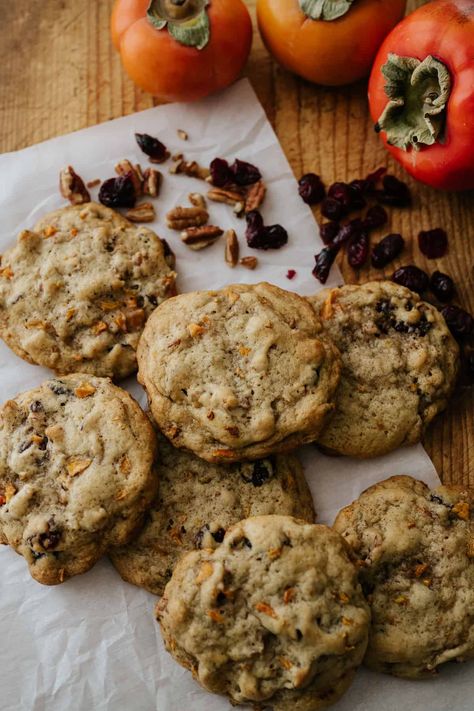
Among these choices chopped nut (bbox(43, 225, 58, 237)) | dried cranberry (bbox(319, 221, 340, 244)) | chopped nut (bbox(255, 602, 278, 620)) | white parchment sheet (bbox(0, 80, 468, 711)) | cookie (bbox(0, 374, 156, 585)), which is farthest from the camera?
dried cranberry (bbox(319, 221, 340, 244))

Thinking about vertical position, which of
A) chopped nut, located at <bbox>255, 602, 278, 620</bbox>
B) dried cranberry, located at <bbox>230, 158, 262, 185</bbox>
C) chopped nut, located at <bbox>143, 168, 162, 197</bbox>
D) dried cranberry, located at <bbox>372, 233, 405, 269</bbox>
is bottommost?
chopped nut, located at <bbox>255, 602, 278, 620</bbox>

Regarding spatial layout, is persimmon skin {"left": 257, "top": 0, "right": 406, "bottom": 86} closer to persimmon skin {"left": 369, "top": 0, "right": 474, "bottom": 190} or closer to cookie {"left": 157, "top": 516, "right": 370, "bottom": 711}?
persimmon skin {"left": 369, "top": 0, "right": 474, "bottom": 190}

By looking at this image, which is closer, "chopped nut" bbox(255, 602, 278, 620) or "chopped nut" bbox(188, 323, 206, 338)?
"chopped nut" bbox(255, 602, 278, 620)

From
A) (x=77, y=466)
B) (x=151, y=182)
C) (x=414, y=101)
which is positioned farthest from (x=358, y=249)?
(x=77, y=466)

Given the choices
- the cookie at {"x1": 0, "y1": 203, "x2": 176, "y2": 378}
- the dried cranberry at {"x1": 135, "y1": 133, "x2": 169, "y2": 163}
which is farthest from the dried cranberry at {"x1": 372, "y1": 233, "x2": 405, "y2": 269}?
the dried cranberry at {"x1": 135, "y1": 133, "x2": 169, "y2": 163}

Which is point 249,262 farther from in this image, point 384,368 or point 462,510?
point 462,510

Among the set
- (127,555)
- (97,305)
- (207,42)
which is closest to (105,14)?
(207,42)

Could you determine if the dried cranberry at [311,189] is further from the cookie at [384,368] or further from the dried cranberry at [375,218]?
the cookie at [384,368]
